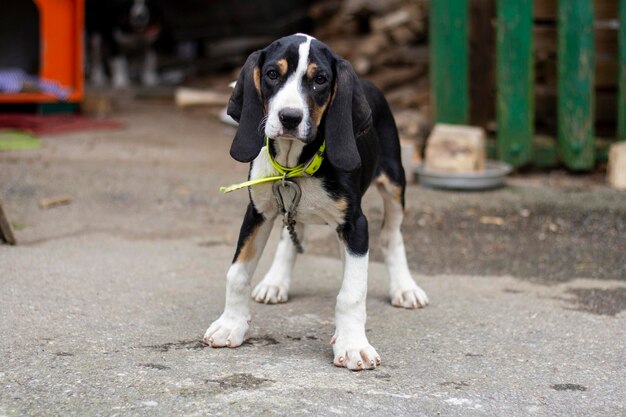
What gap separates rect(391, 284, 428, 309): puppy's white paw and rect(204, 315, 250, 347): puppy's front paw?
3.09 ft

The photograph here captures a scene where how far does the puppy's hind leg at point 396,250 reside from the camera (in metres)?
4.62

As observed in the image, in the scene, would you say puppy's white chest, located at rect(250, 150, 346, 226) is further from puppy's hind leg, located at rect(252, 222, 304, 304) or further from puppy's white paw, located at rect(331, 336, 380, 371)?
puppy's hind leg, located at rect(252, 222, 304, 304)

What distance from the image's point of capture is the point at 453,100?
308 inches

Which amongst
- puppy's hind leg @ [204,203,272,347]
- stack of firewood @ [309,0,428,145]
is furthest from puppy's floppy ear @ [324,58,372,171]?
stack of firewood @ [309,0,428,145]

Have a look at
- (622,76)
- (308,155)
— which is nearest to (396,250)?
(308,155)

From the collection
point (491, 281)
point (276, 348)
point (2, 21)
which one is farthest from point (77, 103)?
point (276, 348)

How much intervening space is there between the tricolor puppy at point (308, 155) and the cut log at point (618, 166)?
360 centimetres

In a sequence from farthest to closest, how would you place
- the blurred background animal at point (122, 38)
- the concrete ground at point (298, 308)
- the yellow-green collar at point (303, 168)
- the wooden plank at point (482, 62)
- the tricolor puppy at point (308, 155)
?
1. the blurred background animal at point (122, 38)
2. the wooden plank at point (482, 62)
3. the yellow-green collar at point (303, 168)
4. the tricolor puppy at point (308, 155)
5. the concrete ground at point (298, 308)

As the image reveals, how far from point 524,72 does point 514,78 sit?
0.09 metres

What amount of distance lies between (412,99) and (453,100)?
3.89 feet

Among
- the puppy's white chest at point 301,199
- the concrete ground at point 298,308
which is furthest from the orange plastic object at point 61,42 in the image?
the puppy's white chest at point 301,199

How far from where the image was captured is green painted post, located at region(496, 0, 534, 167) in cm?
745

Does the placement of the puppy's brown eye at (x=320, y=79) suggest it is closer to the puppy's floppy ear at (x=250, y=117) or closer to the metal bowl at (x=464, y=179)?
the puppy's floppy ear at (x=250, y=117)

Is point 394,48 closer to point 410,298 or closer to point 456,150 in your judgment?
point 456,150
